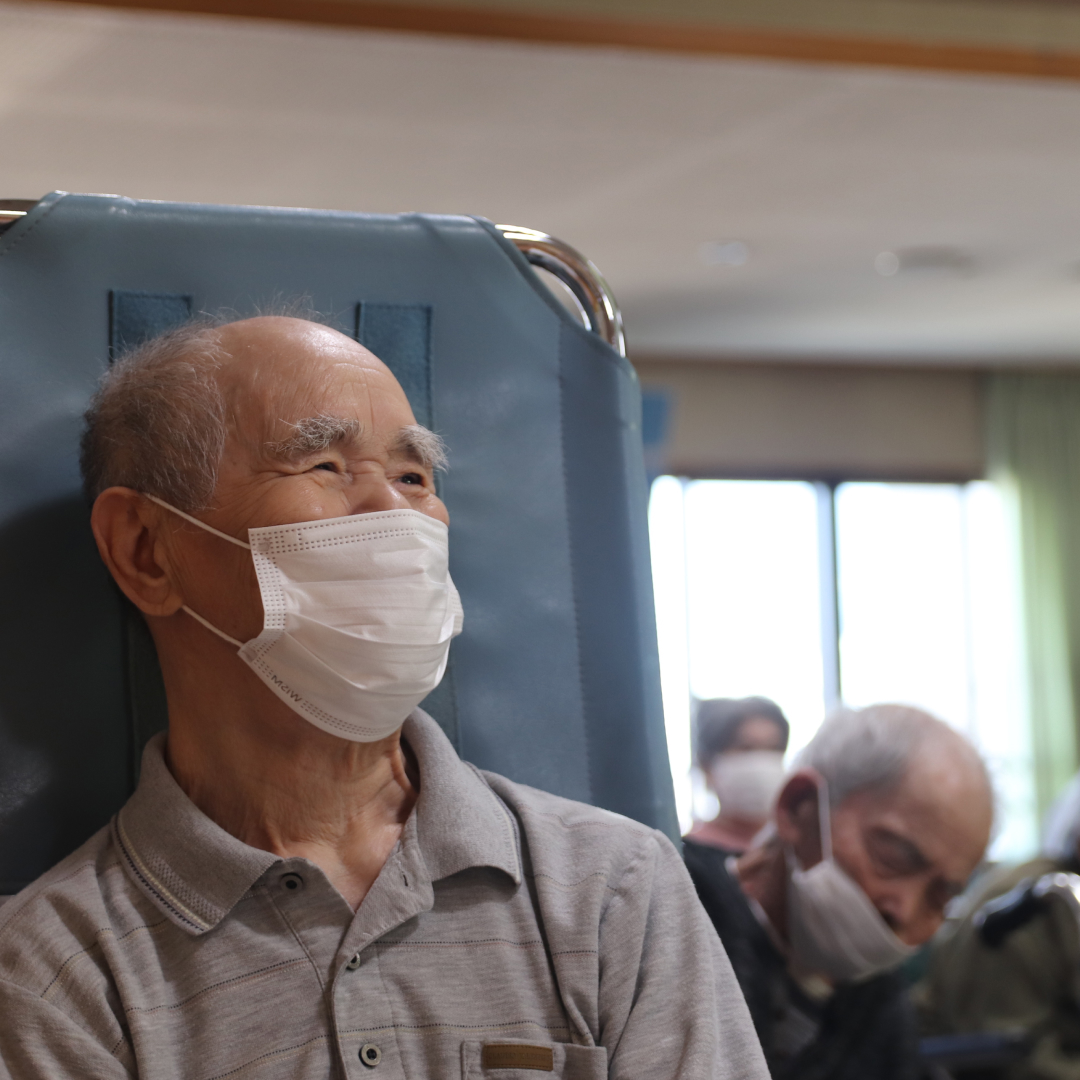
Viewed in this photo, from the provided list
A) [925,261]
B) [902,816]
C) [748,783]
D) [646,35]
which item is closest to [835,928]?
[902,816]

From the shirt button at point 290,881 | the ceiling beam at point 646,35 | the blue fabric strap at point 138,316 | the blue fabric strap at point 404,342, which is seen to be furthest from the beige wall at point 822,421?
the shirt button at point 290,881

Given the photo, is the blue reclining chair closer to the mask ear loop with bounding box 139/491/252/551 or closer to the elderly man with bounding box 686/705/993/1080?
the mask ear loop with bounding box 139/491/252/551

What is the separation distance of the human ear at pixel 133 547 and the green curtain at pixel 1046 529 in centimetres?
707

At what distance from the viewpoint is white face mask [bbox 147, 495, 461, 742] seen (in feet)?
3.60

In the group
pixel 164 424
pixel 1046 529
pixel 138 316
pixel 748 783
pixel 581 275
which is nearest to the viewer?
pixel 164 424

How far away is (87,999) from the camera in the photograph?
1003 mm

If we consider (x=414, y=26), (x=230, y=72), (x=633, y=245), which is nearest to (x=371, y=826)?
(x=414, y=26)

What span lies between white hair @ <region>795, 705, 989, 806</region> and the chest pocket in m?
1.17

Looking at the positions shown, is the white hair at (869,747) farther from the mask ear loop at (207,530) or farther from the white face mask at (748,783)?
the mask ear loop at (207,530)

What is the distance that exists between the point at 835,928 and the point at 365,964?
122cm

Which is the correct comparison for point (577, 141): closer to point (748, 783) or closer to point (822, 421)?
point (748, 783)

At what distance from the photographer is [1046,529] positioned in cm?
759

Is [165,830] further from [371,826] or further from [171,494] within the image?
[171,494]

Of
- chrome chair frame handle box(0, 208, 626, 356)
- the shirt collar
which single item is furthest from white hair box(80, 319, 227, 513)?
chrome chair frame handle box(0, 208, 626, 356)
